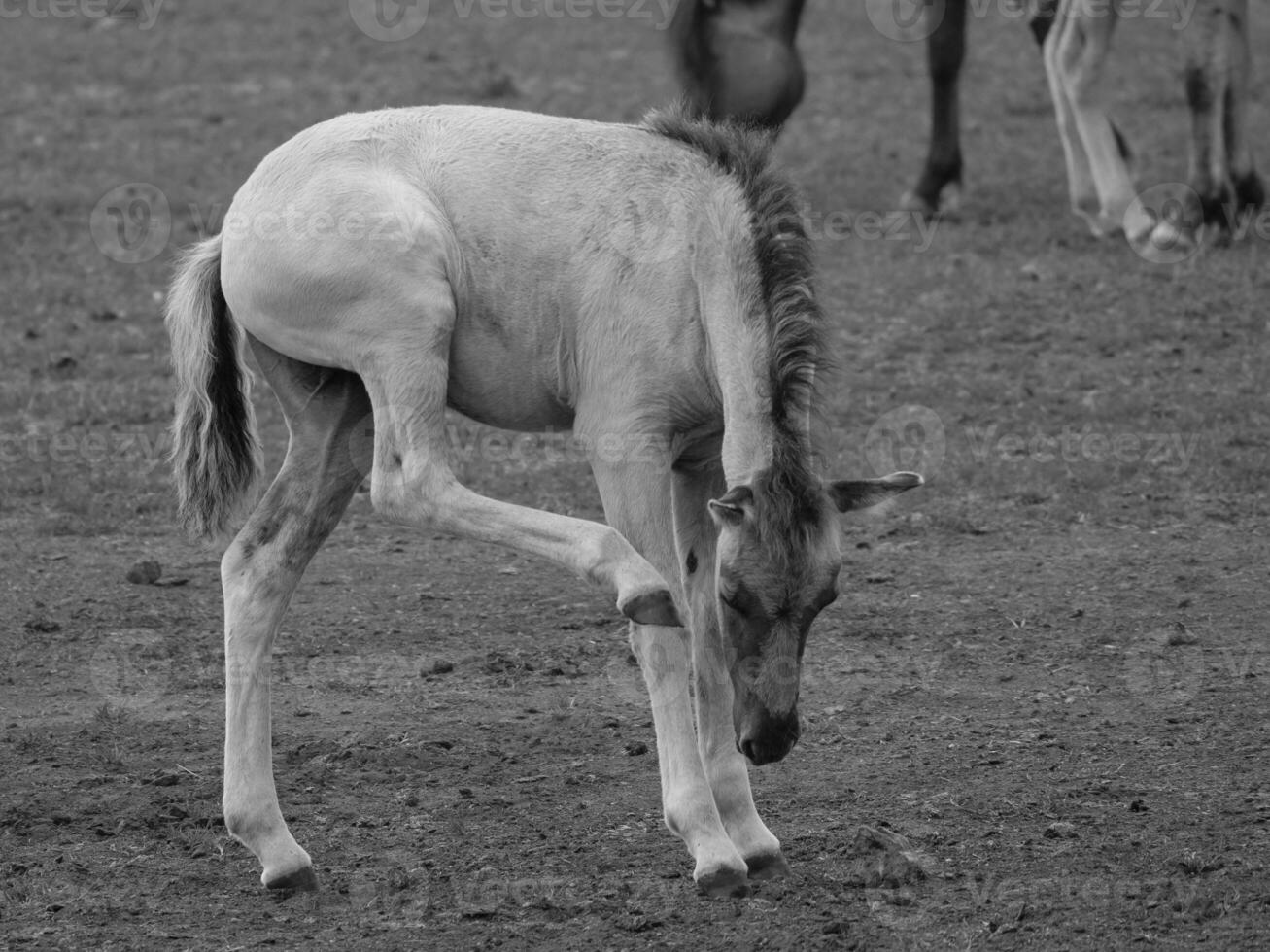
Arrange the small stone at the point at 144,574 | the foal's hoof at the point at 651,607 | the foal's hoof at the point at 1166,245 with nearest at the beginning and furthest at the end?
the foal's hoof at the point at 651,607 → the small stone at the point at 144,574 → the foal's hoof at the point at 1166,245

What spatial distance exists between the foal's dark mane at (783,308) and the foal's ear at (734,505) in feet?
0.16

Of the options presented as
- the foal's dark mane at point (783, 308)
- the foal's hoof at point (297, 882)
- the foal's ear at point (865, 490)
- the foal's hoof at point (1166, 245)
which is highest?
the foal's dark mane at point (783, 308)

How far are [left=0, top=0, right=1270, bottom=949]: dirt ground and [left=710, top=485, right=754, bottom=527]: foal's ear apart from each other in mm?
428

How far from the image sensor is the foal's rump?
4387 mm

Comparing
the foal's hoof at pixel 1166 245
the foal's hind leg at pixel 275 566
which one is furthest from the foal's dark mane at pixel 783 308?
the foal's hoof at pixel 1166 245

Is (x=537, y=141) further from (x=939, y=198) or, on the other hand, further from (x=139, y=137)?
(x=139, y=137)

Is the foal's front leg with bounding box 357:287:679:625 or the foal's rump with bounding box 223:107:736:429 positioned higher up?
the foal's rump with bounding box 223:107:736:429

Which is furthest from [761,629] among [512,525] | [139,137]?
[139,137]

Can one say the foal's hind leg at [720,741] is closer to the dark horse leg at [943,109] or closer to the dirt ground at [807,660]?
the dirt ground at [807,660]

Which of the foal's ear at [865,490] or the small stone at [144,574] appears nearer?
the foal's ear at [865,490]

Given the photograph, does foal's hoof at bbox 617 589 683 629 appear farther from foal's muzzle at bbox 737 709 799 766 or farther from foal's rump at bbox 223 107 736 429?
foal's rump at bbox 223 107 736 429

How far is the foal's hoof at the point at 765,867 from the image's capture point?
441 cm

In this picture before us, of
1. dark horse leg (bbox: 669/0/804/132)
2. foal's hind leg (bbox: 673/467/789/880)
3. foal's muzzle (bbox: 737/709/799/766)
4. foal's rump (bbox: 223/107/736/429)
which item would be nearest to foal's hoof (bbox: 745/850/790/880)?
foal's hind leg (bbox: 673/467/789/880)

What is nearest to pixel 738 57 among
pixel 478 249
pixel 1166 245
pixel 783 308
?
pixel 1166 245
